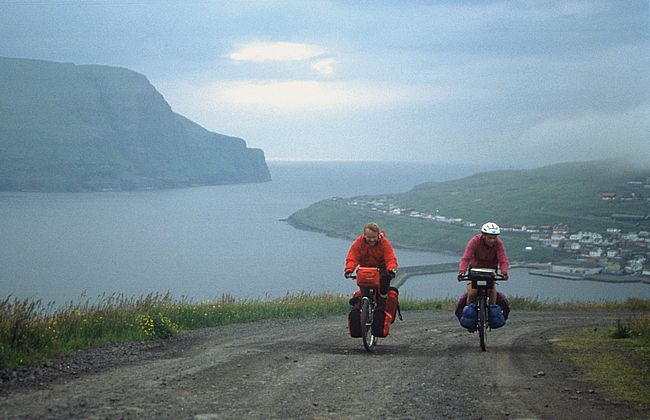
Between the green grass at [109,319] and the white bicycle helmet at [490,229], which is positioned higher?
the white bicycle helmet at [490,229]

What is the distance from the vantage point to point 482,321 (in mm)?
12258

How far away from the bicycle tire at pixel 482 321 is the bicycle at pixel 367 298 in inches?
68.4

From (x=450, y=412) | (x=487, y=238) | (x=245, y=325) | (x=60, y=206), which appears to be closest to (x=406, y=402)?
(x=450, y=412)

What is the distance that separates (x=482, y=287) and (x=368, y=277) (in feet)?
6.90

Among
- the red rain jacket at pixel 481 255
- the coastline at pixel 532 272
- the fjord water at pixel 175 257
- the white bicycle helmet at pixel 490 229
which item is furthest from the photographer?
the coastline at pixel 532 272

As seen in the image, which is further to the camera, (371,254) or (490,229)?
(490,229)

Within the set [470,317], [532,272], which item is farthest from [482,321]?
[532,272]

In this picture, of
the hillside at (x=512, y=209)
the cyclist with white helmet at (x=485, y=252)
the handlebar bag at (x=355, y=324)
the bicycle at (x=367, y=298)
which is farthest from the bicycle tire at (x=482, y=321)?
the hillside at (x=512, y=209)

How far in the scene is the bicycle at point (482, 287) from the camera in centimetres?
1223

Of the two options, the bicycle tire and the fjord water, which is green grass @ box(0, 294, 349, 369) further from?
the fjord water

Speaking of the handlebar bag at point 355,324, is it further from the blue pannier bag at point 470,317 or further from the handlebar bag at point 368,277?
the blue pannier bag at point 470,317

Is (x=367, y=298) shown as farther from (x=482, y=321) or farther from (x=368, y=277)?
(x=482, y=321)

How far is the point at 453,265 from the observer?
77.6 meters

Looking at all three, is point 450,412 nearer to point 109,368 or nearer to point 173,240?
point 109,368
